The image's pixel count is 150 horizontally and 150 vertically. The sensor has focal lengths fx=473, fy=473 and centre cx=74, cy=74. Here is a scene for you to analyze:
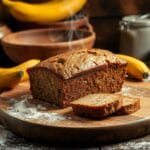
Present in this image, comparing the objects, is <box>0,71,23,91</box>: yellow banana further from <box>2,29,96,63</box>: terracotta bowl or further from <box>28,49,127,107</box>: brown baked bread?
<box>2,29,96,63</box>: terracotta bowl

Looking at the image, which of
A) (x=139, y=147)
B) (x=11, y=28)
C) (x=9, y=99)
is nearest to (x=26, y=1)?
(x=11, y=28)

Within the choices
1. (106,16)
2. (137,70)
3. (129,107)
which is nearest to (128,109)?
(129,107)

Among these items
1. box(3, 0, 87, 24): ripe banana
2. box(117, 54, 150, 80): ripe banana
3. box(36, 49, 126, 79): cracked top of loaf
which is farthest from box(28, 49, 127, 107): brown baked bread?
box(3, 0, 87, 24): ripe banana

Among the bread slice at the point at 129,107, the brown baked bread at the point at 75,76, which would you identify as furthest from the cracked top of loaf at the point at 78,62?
the bread slice at the point at 129,107

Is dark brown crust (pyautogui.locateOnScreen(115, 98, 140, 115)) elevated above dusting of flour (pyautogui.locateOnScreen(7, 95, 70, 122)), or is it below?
above

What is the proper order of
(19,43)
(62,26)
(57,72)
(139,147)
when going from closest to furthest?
(139,147)
(57,72)
(19,43)
(62,26)

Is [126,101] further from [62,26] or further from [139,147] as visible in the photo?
[62,26]

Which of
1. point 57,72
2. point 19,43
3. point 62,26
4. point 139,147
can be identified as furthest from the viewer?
point 62,26

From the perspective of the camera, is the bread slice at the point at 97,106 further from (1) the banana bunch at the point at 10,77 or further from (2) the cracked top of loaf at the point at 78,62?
(1) the banana bunch at the point at 10,77
